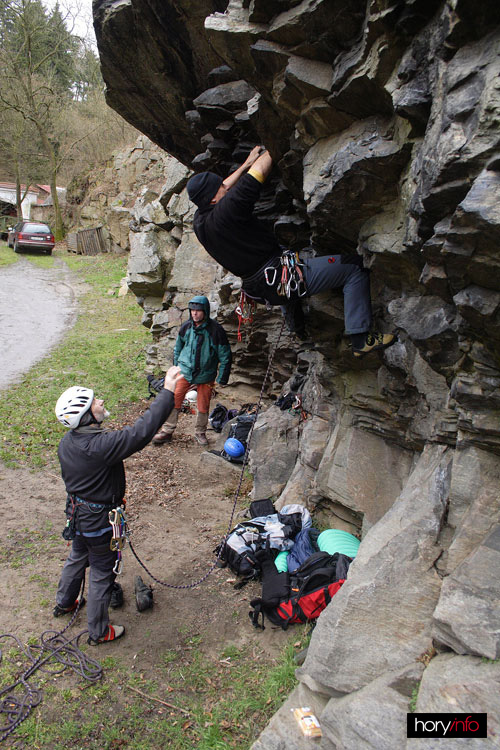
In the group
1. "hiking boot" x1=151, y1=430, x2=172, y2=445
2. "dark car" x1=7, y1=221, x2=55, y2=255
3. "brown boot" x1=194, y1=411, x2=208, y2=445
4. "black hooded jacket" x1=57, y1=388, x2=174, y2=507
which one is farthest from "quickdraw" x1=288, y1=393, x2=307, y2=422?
"dark car" x1=7, y1=221, x2=55, y2=255

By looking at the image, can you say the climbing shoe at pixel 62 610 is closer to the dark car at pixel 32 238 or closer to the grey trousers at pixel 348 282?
the grey trousers at pixel 348 282

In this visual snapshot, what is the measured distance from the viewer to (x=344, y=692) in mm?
3436

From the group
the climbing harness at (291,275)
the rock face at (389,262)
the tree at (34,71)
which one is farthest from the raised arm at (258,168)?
the tree at (34,71)

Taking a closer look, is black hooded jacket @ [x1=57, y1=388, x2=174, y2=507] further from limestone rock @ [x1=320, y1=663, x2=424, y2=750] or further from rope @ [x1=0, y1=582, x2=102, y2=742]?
limestone rock @ [x1=320, y1=663, x2=424, y2=750]

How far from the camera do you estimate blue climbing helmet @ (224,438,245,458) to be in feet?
28.8

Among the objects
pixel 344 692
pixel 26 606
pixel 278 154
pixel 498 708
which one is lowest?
pixel 26 606

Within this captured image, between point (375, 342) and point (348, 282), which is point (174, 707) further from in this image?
point (348, 282)

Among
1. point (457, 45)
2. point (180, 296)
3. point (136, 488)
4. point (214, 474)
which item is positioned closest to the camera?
point (457, 45)

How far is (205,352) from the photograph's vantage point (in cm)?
946

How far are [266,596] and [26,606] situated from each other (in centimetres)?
258

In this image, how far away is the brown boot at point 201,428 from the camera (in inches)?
385

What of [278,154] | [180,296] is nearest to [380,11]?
[278,154]

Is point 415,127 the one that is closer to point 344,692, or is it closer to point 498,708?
point 498,708

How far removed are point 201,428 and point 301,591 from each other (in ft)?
17.5
